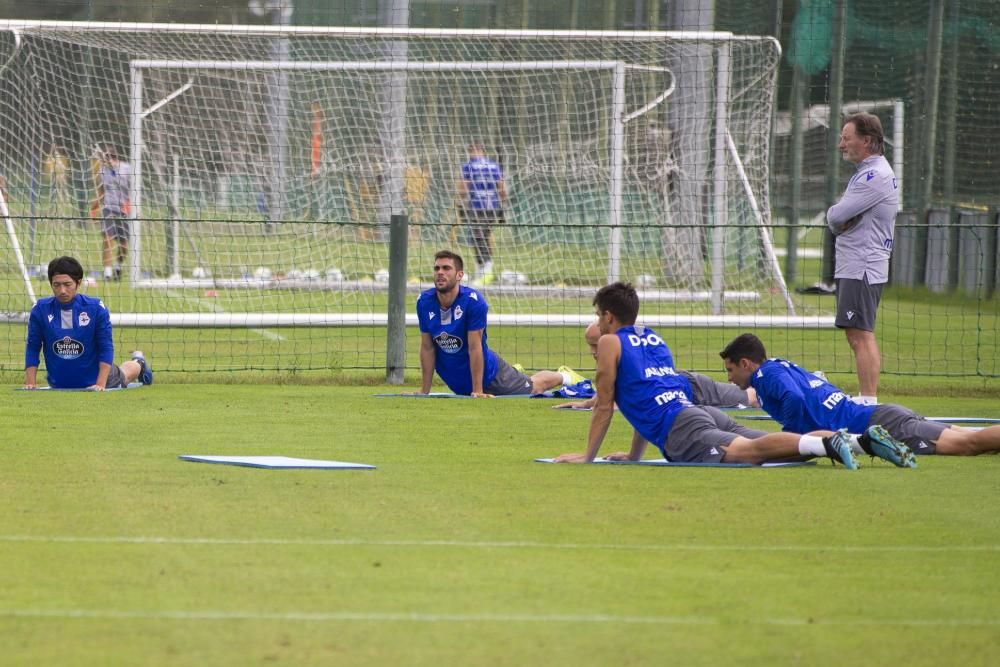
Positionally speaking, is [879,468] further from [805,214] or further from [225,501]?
[805,214]

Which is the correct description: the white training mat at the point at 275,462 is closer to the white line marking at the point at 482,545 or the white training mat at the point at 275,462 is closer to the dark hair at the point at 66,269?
the white line marking at the point at 482,545

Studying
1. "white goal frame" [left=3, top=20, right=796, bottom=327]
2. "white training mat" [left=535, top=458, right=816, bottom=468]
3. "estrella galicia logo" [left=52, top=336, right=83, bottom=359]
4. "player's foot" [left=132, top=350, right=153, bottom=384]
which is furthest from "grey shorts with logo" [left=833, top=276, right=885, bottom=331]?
"white goal frame" [left=3, top=20, right=796, bottom=327]

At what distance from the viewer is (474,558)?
6652mm

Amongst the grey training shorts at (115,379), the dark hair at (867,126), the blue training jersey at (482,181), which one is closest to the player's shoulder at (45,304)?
the grey training shorts at (115,379)

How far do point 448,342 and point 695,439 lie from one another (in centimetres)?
453

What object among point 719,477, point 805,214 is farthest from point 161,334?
point 805,214

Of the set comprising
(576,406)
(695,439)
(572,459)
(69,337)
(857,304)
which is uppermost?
(857,304)

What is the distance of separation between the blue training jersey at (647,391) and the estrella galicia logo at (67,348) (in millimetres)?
5640

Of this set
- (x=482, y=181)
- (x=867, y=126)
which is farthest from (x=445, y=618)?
(x=482, y=181)

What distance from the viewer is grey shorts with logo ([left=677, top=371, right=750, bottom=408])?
41.7 feet

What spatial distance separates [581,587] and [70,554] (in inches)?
82.3

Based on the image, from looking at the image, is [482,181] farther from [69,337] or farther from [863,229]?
[863,229]

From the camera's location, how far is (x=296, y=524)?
24.1 ft

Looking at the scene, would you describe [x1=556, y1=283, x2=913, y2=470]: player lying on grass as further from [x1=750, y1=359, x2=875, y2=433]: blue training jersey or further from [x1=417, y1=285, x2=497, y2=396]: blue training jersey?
[x1=417, y1=285, x2=497, y2=396]: blue training jersey
